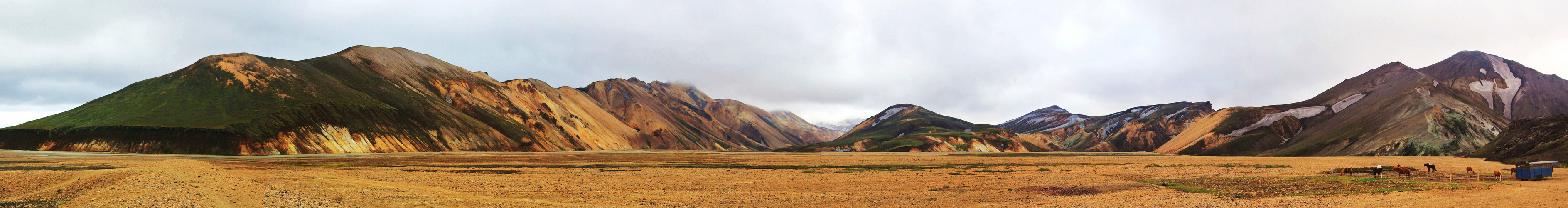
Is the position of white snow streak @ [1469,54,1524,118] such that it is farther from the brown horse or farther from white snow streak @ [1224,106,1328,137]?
the brown horse

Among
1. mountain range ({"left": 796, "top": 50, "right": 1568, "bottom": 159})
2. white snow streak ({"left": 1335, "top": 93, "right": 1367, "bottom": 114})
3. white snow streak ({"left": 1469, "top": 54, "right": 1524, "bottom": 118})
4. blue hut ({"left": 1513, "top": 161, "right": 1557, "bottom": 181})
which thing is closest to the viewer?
blue hut ({"left": 1513, "top": 161, "right": 1557, "bottom": 181})

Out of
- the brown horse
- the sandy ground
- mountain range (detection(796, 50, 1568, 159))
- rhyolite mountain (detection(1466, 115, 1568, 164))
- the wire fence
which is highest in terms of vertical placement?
mountain range (detection(796, 50, 1568, 159))

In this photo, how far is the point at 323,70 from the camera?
11581 centimetres

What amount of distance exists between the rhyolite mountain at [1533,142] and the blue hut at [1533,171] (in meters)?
24.9

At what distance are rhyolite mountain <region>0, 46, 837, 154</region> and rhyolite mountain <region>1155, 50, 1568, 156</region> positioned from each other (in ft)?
445


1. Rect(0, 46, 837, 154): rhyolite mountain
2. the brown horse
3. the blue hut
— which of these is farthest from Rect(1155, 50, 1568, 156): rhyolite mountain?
Rect(0, 46, 837, 154): rhyolite mountain

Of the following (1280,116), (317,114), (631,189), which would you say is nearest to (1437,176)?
(631,189)

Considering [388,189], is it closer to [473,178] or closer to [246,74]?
[473,178]

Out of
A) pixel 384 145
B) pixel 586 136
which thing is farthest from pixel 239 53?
pixel 586 136

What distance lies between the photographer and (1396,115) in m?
107

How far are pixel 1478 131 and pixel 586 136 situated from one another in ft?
526

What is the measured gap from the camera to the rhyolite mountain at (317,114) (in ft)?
229

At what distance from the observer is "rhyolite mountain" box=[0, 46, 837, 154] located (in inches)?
2749

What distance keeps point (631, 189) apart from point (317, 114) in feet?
286
